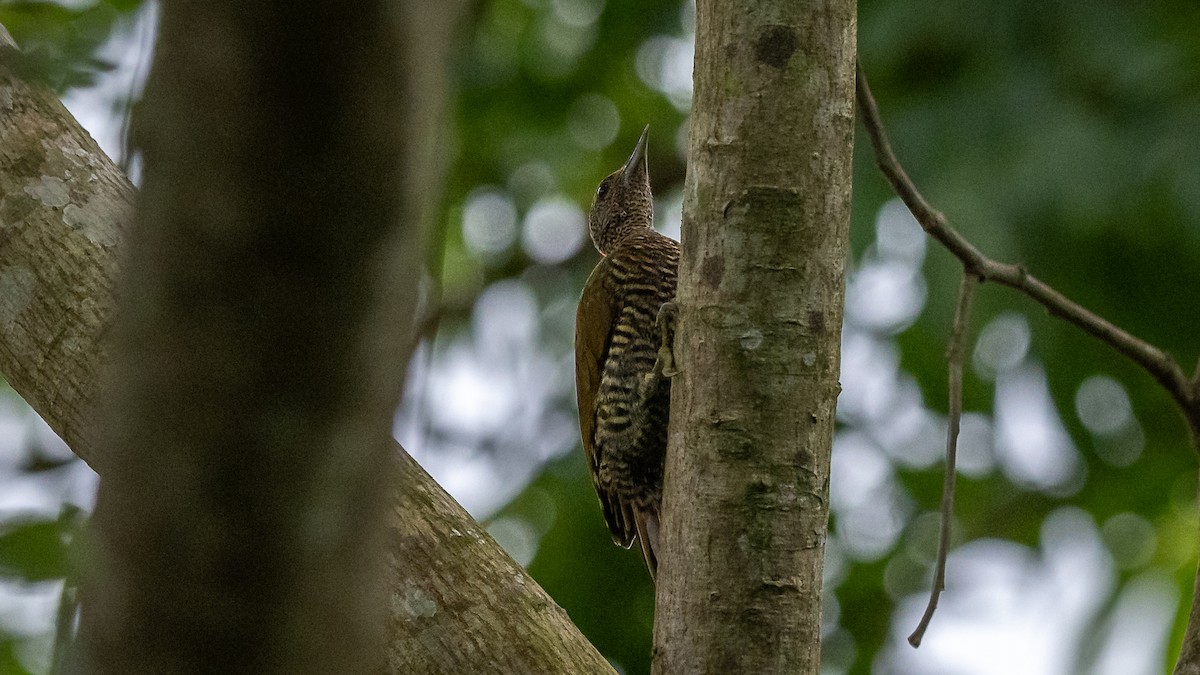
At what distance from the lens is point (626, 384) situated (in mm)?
3326

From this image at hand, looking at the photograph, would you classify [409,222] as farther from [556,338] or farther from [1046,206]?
[556,338]

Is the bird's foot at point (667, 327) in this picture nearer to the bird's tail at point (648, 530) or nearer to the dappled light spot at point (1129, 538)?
the bird's tail at point (648, 530)

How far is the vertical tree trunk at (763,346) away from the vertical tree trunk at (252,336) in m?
1.23

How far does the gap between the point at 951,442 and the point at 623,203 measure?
2153 mm

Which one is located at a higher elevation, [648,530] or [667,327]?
[667,327]

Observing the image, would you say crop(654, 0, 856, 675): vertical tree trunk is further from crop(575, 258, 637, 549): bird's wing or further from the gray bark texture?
→ crop(575, 258, 637, 549): bird's wing

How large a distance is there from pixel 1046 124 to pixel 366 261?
163 inches

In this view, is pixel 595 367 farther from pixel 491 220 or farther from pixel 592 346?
pixel 491 220

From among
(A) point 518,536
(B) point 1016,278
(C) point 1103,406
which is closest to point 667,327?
(B) point 1016,278

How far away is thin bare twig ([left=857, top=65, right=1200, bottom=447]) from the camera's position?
2.32 metres

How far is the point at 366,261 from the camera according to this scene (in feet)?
2.33

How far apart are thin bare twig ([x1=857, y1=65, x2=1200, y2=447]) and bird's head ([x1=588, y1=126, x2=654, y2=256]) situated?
1889mm

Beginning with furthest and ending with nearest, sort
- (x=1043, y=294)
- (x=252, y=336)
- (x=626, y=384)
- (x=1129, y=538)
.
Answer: (x=1129, y=538)
(x=626, y=384)
(x=1043, y=294)
(x=252, y=336)

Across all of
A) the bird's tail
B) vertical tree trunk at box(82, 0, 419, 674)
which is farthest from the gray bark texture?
the bird's tail
